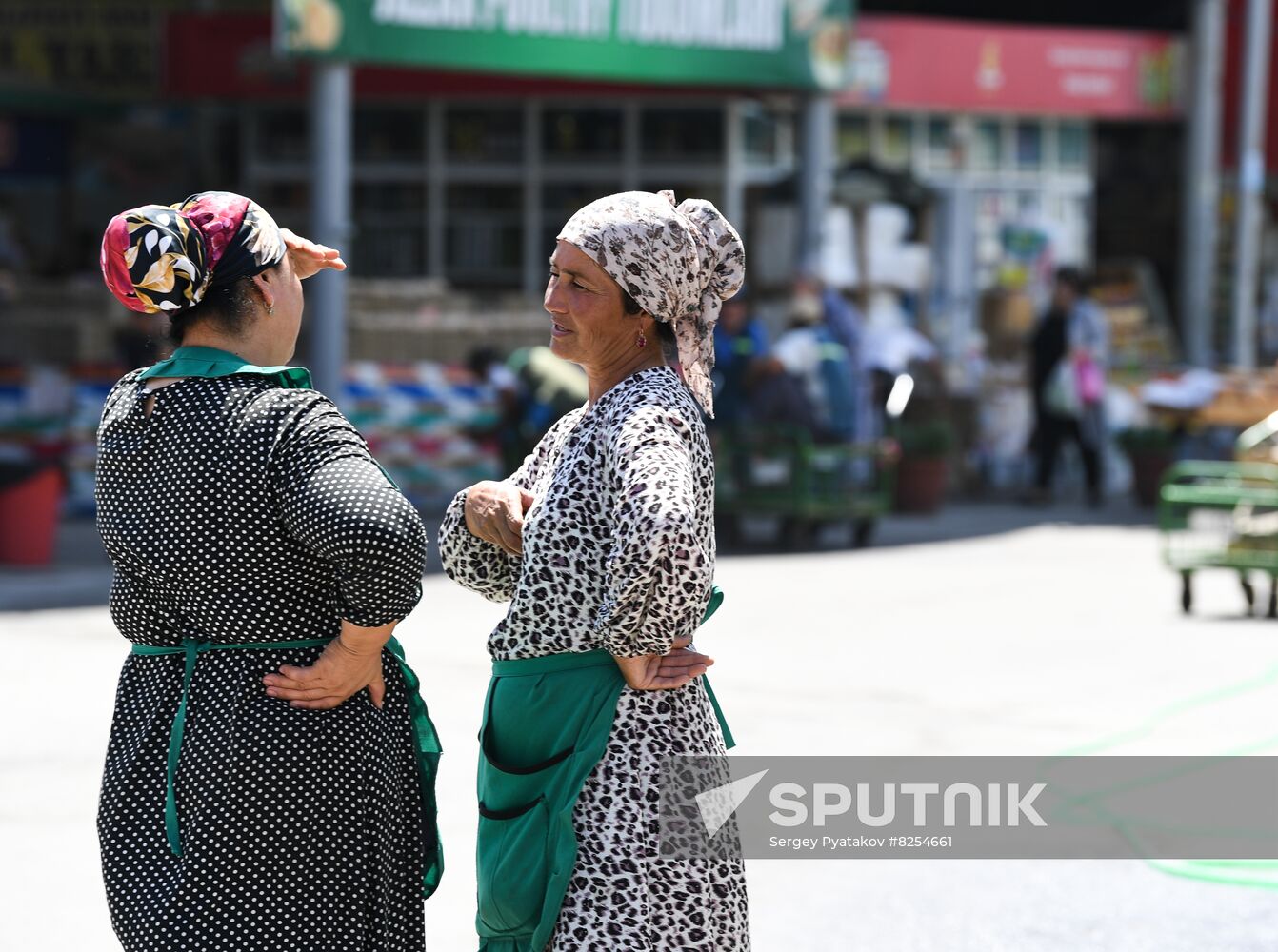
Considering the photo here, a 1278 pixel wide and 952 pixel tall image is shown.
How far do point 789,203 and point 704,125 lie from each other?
2.79 meters

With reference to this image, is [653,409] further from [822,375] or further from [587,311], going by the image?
[822,375]

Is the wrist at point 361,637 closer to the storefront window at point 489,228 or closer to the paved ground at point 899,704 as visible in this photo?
the paved ground at point 899,704

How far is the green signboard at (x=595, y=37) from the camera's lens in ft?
45.9

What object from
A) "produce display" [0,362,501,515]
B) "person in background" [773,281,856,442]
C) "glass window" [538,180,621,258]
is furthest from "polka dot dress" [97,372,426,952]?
"glass window" [538,180,621,258]

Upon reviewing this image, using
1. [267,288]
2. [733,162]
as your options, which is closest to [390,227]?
[733,162]

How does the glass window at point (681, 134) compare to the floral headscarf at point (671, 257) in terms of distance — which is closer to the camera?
the floral headscarf at point (671, 257)

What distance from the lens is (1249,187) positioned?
21.8 meters

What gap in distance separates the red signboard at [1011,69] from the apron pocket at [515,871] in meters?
17.5

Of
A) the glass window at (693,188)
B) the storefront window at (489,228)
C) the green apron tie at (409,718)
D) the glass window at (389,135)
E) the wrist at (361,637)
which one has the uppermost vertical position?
the glass window at (389,135)

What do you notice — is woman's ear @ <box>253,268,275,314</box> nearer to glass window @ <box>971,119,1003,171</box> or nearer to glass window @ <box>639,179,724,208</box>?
glass window @ <box>639,179,724,208</box>

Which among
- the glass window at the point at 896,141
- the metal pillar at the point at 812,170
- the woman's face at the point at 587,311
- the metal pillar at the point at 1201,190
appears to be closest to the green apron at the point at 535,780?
the woman's face at the point at 587,311

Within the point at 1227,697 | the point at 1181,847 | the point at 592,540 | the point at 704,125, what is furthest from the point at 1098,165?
the point at 592,540

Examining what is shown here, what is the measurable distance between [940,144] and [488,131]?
5409mm

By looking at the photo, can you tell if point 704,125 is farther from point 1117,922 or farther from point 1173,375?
point 1117,922
